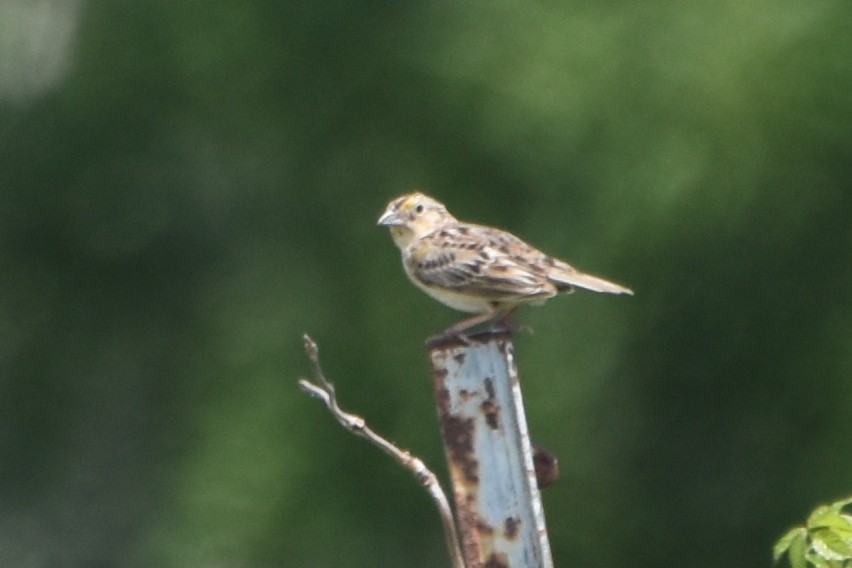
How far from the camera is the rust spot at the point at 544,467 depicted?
4.21 meters

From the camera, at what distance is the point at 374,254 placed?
11.9 m

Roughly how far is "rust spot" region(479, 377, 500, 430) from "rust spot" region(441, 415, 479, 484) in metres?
0.03

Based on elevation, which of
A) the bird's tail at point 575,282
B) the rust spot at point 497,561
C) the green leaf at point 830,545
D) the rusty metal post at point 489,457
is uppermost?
the bird's tail at point 575,282

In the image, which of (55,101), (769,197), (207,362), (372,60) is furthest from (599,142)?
(55,101)

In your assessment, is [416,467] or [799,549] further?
[799,549]

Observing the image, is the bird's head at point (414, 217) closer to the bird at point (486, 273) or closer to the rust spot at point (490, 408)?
the bird at point (486, 273)

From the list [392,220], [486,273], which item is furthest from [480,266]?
[392,220]

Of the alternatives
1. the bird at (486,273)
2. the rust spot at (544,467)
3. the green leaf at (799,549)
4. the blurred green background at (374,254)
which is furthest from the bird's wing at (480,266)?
the blurred green background at (374,254)

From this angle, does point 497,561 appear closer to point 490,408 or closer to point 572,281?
point 490,408

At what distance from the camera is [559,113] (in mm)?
11164

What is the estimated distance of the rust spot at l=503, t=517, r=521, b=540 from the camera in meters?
4.09

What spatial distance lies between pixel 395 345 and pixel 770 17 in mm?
2691

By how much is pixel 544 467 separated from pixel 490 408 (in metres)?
0.20

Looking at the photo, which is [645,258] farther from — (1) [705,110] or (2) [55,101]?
(2) [55,101]
